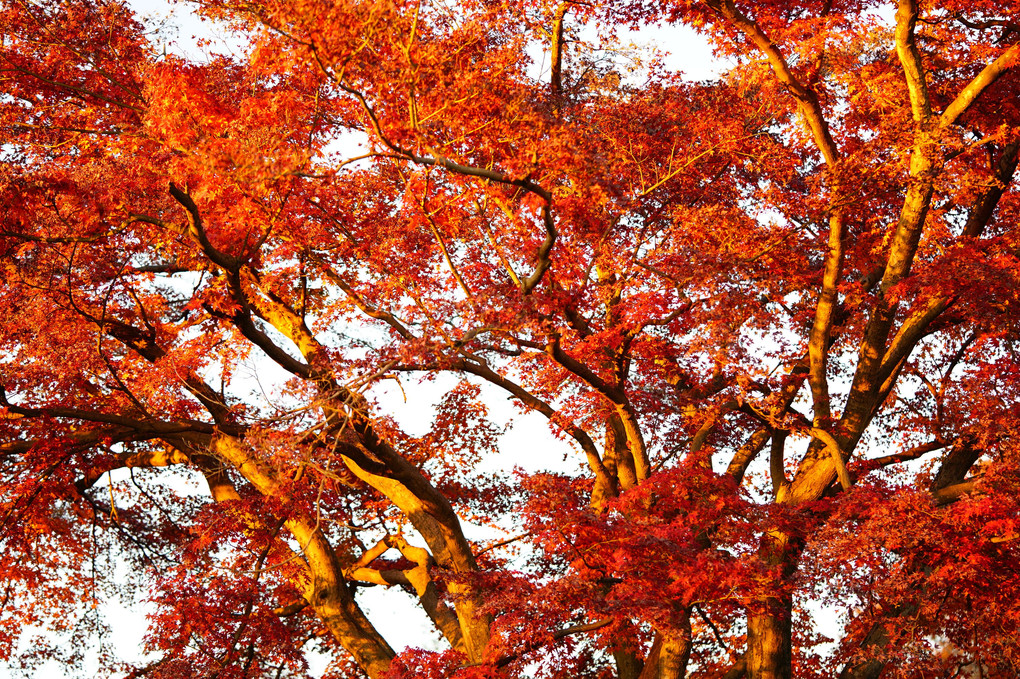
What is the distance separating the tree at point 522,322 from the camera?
8578 mm

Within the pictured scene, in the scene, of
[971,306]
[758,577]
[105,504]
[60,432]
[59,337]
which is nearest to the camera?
[758,577]

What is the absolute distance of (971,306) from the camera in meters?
9.62

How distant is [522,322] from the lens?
839 centimetres

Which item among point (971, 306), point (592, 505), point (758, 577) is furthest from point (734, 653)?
point (971, 306)

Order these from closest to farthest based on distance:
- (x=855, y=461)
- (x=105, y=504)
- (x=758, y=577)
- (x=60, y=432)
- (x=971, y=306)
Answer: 1. (x=758, y=577)
2. (x=971, y=306)
3. (x=60, y=432)
4. (x=855, y=461)
5. (x=105, y=504)

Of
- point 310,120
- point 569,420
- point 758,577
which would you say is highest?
point 310,120

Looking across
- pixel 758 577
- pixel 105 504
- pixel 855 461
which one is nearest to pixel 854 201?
pixel 855 461

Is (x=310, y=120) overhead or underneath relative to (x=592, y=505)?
overhead

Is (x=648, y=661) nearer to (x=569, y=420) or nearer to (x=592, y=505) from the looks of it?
(x=592, y=505)

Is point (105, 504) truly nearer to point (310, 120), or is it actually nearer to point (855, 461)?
point (310, 120)

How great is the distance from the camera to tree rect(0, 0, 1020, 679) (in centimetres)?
858

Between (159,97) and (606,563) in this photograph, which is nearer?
(606,563)

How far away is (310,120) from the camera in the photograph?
10.8 m

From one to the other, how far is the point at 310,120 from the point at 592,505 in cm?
553
